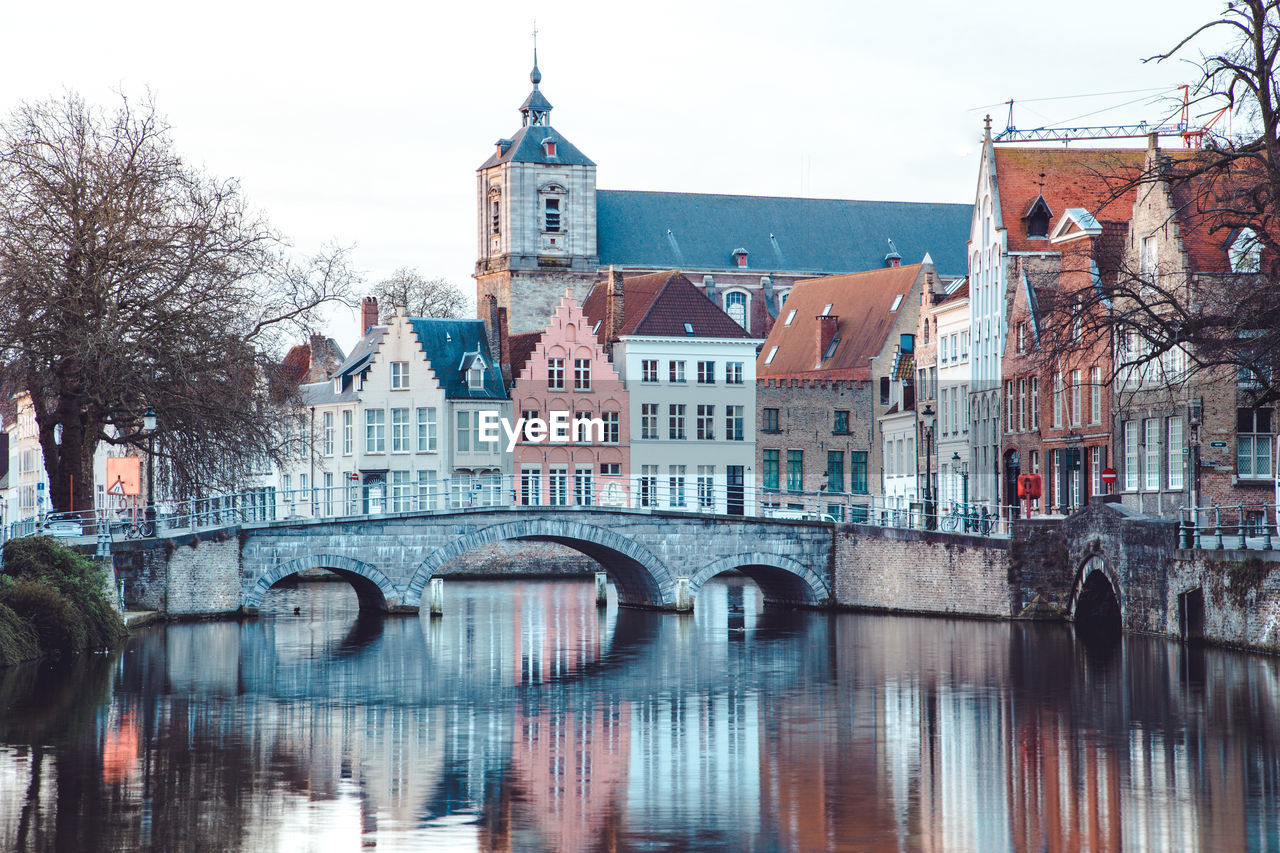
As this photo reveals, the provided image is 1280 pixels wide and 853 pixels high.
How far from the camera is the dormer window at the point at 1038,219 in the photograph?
55781 mm

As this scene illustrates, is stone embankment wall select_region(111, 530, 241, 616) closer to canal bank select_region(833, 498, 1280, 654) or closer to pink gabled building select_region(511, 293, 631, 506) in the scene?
canal bank select_region(833, 498, 1280, 654)

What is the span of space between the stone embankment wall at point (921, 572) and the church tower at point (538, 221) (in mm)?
43349

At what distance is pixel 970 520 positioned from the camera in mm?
50188

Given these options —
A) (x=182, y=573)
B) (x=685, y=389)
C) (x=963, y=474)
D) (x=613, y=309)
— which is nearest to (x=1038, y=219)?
(x=963, y=474)

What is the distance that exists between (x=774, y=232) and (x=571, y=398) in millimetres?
33679

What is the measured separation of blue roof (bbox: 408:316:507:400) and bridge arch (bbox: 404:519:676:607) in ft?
54.4

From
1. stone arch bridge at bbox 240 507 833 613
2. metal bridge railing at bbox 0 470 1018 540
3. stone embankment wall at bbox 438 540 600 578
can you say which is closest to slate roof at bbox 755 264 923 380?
metal bridge railing at bbox 0 470 1018 540

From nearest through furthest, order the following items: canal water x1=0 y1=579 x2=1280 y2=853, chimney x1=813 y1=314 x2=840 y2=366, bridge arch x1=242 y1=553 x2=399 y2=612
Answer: canal water x1=0 y1=579 x2=1280 y2=853 < bridge arch x1=242 y1=553 x2=399 y2=612 < chimney x1=813 y1=314 x2=840 y2=366

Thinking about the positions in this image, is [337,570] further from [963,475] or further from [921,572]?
[963,475]

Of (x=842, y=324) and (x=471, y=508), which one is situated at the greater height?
(x=842, y=324)

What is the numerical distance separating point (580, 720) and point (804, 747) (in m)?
4.25

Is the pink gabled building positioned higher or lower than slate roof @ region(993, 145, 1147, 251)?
lower

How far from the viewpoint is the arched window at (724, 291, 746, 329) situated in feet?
319

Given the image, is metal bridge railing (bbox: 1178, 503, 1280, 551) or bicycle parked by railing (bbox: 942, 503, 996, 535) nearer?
metal bridge railing (bbox: 1178, 503, 1280, 551)
